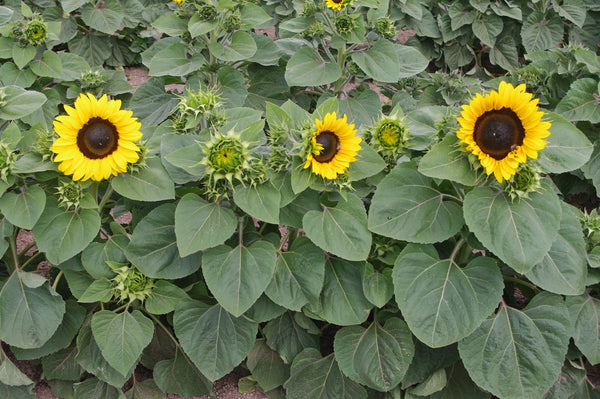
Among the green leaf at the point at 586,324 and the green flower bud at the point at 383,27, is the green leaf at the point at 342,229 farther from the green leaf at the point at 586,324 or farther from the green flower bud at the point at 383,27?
the green flower bud at the point at 383,27

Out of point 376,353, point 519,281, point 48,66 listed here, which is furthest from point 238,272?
point 48,66

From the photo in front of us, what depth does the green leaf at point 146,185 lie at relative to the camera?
7.02 feet

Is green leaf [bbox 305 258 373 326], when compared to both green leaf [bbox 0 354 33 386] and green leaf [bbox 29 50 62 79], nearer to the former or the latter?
green leaf [bbox 0 354 33 386]

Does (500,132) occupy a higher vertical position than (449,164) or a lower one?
higher

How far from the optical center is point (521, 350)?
2.14m

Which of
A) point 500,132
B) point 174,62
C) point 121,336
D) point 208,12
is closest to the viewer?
point 500,132

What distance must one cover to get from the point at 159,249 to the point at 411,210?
1.06 metres

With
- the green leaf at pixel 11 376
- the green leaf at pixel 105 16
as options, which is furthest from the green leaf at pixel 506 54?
the green leaf at pixel 11 376

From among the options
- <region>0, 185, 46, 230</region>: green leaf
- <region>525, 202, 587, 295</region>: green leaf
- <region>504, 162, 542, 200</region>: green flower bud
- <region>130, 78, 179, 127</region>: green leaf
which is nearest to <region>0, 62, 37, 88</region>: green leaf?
<region>130, 78, 179, 127</region>: green leaf

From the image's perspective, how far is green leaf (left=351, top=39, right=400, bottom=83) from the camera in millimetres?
3109

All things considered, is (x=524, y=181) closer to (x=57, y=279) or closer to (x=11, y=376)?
(x=57, y=279)

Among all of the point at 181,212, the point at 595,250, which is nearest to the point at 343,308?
the point at 181,212

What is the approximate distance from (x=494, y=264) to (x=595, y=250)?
0.44 m

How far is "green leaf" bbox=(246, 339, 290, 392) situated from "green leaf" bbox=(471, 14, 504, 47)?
357 cm
